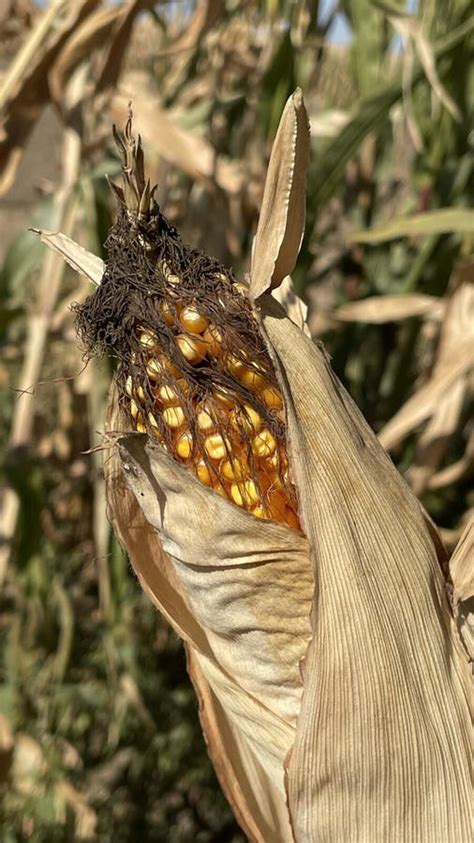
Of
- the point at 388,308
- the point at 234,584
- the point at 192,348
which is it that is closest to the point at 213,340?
the point at 192,348

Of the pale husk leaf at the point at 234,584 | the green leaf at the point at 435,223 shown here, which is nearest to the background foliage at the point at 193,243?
the green leaf at the point at 435,223

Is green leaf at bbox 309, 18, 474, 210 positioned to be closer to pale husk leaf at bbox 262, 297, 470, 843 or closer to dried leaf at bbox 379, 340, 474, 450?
dried leaf at bbox 379, 340, 474, 450

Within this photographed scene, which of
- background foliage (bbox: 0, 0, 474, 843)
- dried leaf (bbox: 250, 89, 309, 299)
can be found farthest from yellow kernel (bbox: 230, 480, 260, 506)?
background foliage (bbox: 0, 0, 474, 843)

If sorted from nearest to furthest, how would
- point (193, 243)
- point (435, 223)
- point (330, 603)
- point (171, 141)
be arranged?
point (330, 603) → point (435, 223) → point (171, 141) → point (193, 243)

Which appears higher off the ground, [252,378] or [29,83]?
[29,83]

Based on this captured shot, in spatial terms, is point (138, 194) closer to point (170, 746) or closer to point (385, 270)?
point (385, 270)

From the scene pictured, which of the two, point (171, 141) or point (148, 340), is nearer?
point (148, 340)

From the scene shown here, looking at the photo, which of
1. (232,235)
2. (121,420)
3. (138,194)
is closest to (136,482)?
(121,420)

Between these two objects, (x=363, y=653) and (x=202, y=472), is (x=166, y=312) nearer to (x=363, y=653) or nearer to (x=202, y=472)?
(x=202, y=472)
